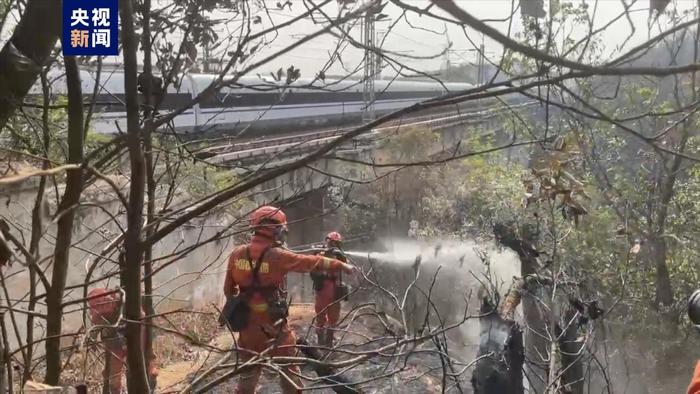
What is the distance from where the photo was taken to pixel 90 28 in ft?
7.92

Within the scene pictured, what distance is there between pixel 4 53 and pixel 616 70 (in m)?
1.75

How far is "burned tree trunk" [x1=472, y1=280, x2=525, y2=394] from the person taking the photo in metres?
4.74

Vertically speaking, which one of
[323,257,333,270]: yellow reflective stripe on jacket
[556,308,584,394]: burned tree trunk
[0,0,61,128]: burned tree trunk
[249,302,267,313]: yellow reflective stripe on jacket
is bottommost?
[556,308,584,394]: burned tree trunk

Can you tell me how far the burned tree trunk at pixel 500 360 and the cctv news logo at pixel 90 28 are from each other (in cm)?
320

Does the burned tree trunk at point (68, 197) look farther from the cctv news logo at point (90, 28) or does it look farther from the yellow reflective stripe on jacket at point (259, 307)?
the yellow reflective stripe on jacket at point (259, 307)

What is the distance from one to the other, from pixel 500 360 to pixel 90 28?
3.64 m

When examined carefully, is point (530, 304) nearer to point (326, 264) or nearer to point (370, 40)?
point (326, 264)

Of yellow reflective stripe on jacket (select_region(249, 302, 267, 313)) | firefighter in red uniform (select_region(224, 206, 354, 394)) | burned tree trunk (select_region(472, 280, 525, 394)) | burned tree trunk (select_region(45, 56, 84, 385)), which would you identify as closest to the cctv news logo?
burned tree trunk (select_region(45, 56, 84, 385))

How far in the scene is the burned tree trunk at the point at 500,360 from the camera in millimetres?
4742

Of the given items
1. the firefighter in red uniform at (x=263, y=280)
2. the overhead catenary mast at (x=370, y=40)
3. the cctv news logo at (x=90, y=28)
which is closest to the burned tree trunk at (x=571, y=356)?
the firefighter in red uniform at (x=263, y=280)

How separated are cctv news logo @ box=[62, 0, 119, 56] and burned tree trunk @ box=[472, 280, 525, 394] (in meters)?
3.20

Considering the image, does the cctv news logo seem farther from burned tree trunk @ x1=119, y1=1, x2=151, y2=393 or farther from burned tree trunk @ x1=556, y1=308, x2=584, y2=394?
burned tree trunk @ x1=556, y1=308, x2=584, y2=394

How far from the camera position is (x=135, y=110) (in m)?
1.76

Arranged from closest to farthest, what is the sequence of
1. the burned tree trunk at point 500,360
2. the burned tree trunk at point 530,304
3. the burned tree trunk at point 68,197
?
the burned tree trunk at point 68,197
the burned tree trunk at point 500,360
the burned tree trunk at point 530,304
